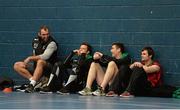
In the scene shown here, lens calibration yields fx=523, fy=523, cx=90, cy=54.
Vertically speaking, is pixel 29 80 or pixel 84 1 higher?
pixel 84 1

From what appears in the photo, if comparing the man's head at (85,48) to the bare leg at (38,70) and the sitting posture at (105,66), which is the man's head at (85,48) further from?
the bare leg at (38,70)

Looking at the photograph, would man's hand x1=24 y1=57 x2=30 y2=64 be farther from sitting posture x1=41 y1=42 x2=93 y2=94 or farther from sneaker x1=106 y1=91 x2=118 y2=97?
sneaker x1=106 y1=91 x2=118 y2=97

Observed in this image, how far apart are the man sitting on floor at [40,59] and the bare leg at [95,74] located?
52.6 inches

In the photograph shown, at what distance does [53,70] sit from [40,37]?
1.16 meters

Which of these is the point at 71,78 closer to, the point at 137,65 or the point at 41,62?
the point at 41,62

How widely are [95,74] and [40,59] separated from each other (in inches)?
60.7

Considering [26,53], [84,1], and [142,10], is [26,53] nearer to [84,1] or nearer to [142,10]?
[84,1]

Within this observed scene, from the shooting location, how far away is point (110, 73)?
10.6 metres

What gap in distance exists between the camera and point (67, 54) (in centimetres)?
1216

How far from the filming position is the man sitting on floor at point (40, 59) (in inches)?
464

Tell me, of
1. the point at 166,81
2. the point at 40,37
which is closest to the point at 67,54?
the point at 40,37

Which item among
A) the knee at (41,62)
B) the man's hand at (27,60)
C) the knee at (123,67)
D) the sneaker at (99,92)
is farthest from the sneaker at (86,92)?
the man's hand at (27,60)

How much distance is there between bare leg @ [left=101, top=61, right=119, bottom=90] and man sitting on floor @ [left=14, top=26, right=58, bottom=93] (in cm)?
176

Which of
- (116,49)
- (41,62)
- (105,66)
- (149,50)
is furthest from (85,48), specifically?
(149,50)
